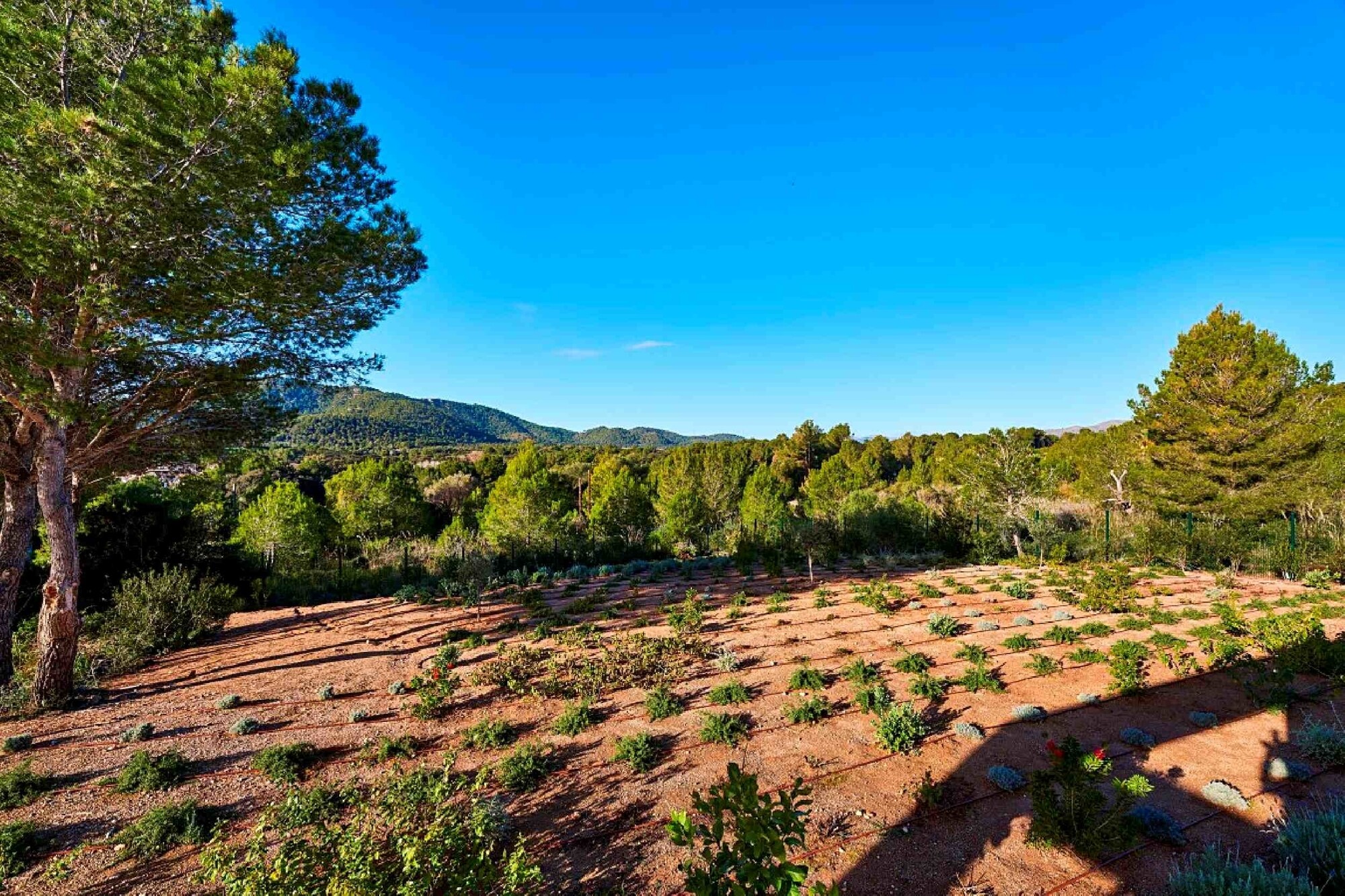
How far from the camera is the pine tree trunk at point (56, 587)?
693cm

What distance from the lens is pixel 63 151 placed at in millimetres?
5121

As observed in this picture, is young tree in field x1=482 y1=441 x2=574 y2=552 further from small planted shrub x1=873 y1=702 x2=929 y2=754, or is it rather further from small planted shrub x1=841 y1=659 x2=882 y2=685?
small planted shrub x1=873 y1=702 x2=929 y2=754

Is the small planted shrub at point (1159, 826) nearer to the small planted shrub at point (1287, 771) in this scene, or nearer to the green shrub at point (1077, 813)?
the green shrub at point (1077, 813)

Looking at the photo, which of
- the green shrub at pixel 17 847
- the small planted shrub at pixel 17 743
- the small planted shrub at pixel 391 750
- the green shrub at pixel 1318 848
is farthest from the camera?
the small planted shrub at pixel 17 743

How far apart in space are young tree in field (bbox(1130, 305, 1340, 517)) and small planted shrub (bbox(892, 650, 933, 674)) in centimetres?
1961

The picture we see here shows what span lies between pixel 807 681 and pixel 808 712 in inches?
39.8

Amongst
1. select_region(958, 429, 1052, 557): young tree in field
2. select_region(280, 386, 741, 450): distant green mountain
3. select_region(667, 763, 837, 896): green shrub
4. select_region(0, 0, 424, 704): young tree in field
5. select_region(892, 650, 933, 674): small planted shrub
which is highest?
select_region(280, 386, 741, 450): distant green mountain

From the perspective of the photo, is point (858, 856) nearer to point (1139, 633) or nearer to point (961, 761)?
point (961, 761)

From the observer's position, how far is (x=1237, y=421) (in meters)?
19.3

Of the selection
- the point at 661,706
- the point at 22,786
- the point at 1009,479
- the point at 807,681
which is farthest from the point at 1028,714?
the point at 1009,479

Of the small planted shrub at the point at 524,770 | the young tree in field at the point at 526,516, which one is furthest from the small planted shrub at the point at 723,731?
the young tree in field at the point at 526,516

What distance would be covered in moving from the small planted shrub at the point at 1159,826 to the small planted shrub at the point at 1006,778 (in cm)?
83

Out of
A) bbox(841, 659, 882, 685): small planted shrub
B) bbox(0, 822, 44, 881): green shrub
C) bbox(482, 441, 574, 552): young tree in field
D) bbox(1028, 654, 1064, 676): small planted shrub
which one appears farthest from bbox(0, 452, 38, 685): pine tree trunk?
bbox(1028, 654, 1064, 676): small planted shrub

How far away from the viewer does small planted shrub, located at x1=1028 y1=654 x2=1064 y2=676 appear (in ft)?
24.9
